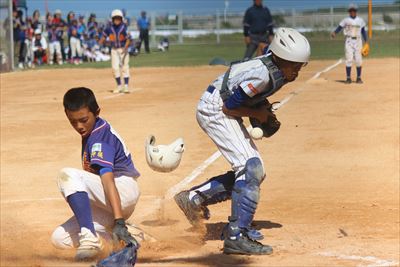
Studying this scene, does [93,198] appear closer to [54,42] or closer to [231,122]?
[231,122]

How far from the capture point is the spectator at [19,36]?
31938 millimetres

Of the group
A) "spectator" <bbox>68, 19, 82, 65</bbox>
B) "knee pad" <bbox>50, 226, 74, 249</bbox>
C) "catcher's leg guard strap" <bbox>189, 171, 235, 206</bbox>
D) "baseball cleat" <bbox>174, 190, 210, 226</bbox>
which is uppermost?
"knee pad" <bbox>50, 226, 74, 249</bbox>

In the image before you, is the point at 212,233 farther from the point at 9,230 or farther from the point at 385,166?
the point at 385,166

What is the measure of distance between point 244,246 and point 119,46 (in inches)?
587

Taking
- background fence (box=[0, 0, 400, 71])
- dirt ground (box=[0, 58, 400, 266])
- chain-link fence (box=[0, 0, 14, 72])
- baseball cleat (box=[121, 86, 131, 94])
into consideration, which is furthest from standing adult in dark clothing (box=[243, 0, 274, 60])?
background fence (box=[0, 0, 400, 71])

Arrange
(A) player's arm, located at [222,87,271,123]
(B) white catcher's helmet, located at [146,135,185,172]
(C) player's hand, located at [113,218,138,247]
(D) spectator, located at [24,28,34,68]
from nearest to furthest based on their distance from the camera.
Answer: (C) player's hand, located at [113,218,138,247]
(B) white catcher's helmet, located at [146,135,185,172]
(A) player's arm, located at [222,87,271,123]
(D) spectator, located at [24,28,34,68]

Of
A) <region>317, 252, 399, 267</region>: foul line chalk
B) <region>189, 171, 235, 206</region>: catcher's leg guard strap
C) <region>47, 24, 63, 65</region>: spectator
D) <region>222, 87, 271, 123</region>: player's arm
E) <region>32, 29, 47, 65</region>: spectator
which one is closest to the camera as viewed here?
<region>317, 252, 399, 267</region>: foul line chalk

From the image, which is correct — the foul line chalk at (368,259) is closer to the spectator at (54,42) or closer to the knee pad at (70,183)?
the knee pad at (70,183)

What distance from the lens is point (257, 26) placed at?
26.8m

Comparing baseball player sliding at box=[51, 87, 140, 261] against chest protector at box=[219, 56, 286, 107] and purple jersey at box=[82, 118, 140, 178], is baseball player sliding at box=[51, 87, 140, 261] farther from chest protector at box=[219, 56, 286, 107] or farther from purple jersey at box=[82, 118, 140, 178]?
chest protector at box=[219, 56, 286, 107]

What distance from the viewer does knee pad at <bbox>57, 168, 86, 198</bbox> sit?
602 centimetres

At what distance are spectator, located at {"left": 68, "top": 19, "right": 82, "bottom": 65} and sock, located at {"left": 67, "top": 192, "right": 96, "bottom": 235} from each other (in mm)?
31742

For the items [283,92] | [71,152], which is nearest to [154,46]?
[283,92]

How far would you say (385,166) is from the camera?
1134 centimetres
